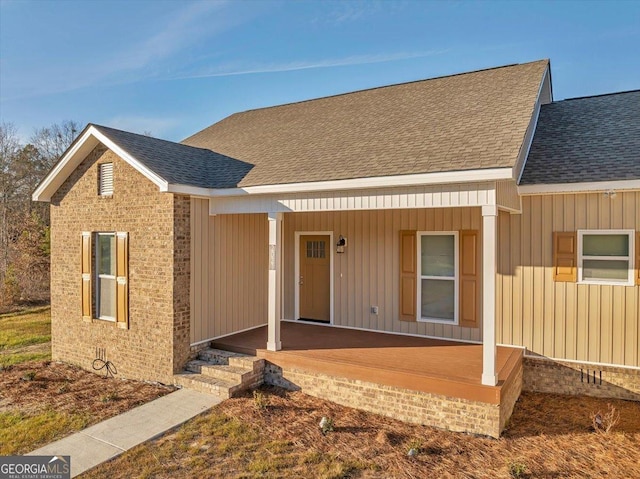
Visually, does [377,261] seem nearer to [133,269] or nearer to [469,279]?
[469,279]

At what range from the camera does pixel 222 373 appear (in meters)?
6.37

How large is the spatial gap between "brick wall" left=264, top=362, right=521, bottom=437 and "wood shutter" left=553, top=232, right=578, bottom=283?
6.36 feet

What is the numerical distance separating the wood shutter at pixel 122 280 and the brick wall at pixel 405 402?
298cm

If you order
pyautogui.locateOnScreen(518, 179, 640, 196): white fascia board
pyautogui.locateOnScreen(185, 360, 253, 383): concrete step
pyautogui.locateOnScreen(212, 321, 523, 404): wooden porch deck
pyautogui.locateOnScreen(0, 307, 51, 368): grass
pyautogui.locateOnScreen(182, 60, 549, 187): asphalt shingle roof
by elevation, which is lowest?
pyautogui.locateOnScreen(0, 307, 51, 368): grass

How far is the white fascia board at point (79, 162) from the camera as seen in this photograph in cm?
669

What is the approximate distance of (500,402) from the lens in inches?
190

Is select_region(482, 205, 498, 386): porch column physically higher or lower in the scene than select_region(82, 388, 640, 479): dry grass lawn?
higher

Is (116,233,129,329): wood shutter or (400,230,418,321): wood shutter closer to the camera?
(116,233,129,329): wood shutter

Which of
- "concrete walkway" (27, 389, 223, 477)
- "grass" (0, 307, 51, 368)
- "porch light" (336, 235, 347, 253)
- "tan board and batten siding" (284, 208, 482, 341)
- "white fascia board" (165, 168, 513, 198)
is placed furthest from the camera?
"grass" (0, 307, 51, 368)

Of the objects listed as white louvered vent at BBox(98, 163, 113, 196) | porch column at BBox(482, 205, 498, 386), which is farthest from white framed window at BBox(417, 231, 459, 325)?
white louvered vent at BBox(98, 163, 113, 196)

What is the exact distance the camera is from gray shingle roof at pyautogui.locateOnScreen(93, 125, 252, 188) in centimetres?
694

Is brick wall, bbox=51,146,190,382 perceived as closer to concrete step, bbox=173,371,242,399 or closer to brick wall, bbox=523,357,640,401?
concrete step, bbox=173,371,242,399

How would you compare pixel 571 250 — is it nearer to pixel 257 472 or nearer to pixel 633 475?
pixel 633 475

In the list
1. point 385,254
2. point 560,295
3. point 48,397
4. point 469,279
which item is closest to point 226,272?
point 385,254
